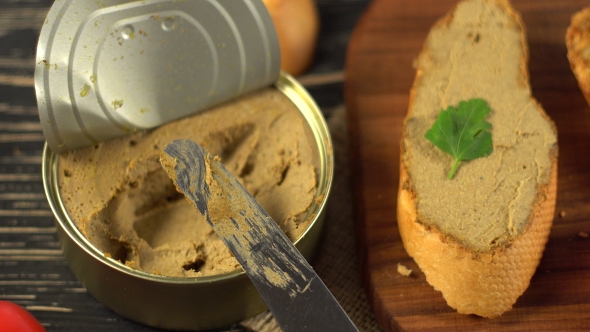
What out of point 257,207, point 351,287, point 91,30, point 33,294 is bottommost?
point 351,287

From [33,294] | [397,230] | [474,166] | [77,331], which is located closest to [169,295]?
[77,331]

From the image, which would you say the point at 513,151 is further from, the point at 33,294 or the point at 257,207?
the point at 33,294

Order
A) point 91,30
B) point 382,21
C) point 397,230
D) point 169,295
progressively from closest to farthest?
point 169,295
point 91,30
point 397,230
point 382,21

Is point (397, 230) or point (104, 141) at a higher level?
point (104, 141)

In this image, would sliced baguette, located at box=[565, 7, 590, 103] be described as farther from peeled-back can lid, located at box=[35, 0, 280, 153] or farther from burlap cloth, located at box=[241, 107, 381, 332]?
peeled-back can lid, located at box=[35, 0, 280, 153]

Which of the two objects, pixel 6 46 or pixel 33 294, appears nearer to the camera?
pixel 33 294

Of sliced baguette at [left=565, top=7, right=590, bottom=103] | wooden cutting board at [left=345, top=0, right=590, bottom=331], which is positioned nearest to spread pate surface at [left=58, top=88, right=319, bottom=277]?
wooden cutting board at [left=345, top=0, right=590, bottom=331]
